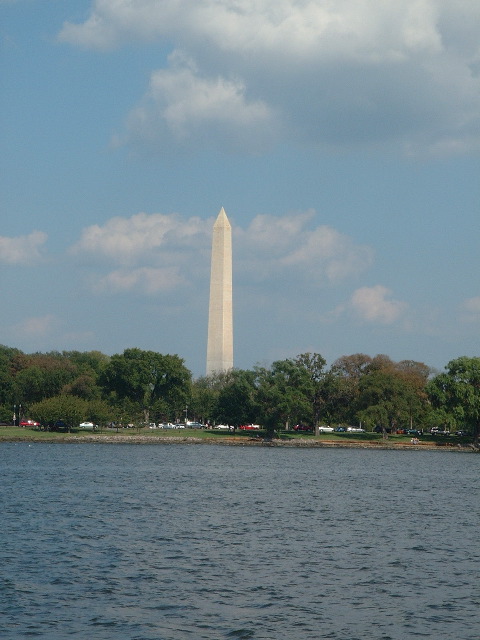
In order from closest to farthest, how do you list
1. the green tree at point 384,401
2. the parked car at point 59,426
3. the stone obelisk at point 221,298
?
the green tree at point 384,401, the parked car at point 59,426, the stone obelisk at point 221,298

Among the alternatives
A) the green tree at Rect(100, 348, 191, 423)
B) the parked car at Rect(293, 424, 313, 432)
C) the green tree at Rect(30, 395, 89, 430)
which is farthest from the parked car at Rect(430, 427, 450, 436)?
the green tree at Rect(30, 395, 89, 430)

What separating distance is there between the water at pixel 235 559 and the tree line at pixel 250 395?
6095 centimetres

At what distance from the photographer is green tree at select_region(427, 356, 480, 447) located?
387 feet

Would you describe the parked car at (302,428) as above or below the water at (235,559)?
above

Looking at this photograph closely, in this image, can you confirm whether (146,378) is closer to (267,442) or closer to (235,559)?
(267,442)

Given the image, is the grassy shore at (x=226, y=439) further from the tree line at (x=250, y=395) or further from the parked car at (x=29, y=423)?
the parked car at (x=29, y=423)

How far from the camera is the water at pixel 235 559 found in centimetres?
2162

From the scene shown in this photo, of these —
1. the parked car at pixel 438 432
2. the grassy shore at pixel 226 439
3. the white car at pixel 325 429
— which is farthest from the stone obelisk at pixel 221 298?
the parked car at pixel 438 432

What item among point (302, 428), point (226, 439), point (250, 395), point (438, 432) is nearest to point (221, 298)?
point (250, 395)

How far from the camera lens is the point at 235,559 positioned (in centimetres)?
2959

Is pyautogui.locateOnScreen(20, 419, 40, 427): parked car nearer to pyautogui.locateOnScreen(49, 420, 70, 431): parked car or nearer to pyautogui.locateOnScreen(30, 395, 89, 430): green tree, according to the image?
pyautogui.locateOnScreen(49, 420, 70, 431): parked car

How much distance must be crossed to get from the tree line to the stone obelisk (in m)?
3.45

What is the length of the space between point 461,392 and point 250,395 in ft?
90.5

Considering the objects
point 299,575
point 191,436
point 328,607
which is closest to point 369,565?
point 299,575
